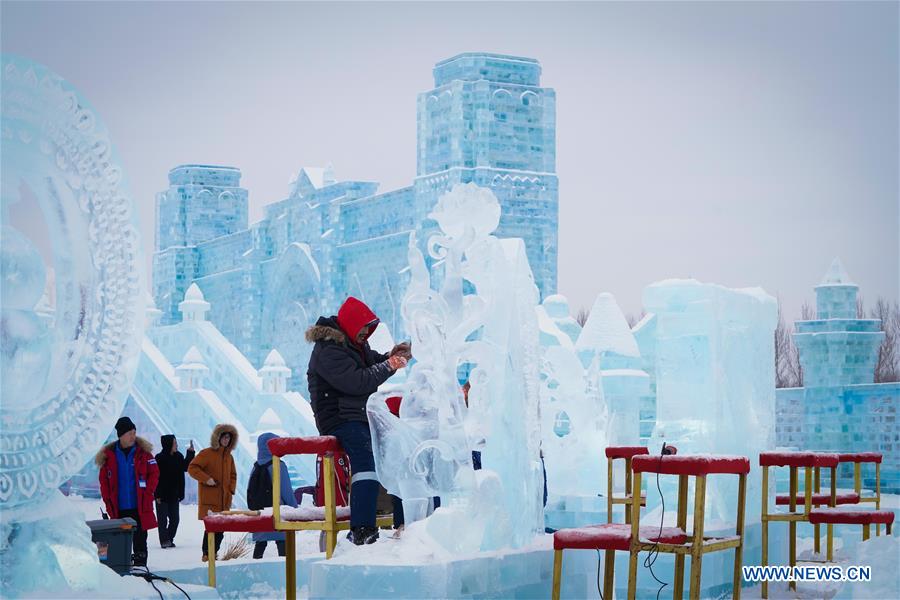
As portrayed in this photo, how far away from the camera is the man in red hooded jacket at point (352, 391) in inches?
267

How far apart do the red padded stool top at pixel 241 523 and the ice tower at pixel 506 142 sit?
16.1 metres

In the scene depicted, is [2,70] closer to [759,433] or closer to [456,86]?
[759,433]

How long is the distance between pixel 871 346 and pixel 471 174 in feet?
24.6

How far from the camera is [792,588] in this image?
28.5 feet

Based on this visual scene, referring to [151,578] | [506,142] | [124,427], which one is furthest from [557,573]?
[506,142]

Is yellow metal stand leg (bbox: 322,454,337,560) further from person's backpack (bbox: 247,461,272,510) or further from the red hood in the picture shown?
person's backpack (bbox: 247,461,272,510)

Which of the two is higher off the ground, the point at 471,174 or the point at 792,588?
the point at 471,174

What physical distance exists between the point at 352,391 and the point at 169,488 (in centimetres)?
574

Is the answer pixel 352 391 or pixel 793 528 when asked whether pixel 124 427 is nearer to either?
pixel 352 391

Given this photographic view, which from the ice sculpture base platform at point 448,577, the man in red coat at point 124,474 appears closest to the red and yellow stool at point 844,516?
the ice sculpture base platform at point 448,577

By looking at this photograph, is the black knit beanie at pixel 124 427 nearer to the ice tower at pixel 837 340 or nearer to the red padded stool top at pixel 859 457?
the red padded stool top at pixel 859 457

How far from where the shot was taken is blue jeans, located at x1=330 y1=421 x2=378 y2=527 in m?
6.77

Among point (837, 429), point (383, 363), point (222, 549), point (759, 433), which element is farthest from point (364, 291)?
point (383, 363)

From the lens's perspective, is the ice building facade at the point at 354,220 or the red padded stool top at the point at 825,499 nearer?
the red padded stool top at the point at 825,499
